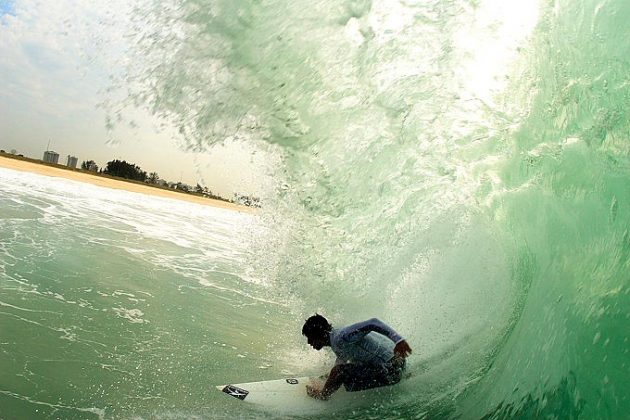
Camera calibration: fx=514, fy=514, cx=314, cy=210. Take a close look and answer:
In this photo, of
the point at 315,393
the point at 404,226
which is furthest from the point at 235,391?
the point at 404,226

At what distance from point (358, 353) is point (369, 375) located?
0.33 metres

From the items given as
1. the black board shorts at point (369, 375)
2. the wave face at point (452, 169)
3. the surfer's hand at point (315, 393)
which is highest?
the wave face at point (452, 169)

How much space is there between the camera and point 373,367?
5.92 metres

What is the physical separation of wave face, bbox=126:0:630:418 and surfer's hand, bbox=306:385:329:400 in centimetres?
52

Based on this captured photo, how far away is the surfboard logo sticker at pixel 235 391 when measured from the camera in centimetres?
583

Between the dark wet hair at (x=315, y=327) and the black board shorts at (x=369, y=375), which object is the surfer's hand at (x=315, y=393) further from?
the dark wet hair at (x=315, y=327)

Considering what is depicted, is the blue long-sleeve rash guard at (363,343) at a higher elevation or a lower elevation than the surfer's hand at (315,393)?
higher

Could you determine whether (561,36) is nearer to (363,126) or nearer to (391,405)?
(363,126)

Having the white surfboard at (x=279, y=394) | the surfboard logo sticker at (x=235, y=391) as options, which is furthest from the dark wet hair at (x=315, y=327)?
the surfboard logo sticker at (x=235, y=391)

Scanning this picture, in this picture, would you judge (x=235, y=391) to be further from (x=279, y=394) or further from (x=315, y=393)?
(x=315, y=393)

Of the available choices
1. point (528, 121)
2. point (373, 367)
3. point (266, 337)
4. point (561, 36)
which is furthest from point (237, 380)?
point (561, 36)

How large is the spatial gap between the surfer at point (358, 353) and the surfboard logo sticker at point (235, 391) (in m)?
0.74

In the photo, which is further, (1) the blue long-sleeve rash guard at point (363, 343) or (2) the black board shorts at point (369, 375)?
(2) the black board shorts at point (369, 375)

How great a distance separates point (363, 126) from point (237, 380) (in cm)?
416
